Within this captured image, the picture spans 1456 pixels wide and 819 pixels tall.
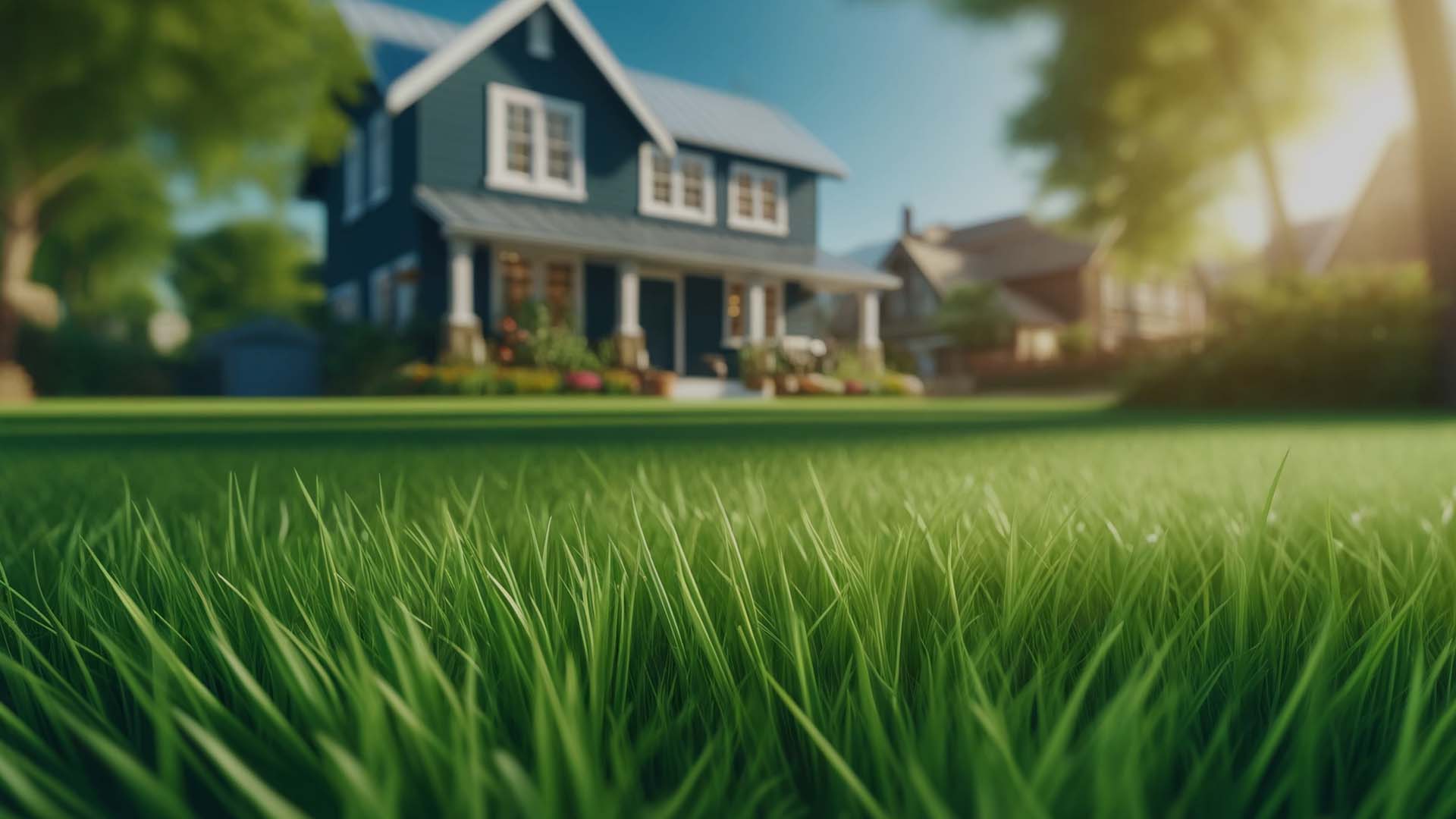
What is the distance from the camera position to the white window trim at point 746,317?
1933 centimetres

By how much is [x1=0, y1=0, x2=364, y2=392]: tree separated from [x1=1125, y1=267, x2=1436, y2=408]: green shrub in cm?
1490

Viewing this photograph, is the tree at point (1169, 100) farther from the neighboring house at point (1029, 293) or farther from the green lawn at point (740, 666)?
the green lawn at point (740, 666)

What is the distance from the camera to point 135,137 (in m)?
15.0

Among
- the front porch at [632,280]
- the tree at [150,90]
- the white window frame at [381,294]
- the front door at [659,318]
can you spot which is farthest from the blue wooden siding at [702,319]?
the tree at [150,90]

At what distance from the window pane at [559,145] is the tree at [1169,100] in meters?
7.88

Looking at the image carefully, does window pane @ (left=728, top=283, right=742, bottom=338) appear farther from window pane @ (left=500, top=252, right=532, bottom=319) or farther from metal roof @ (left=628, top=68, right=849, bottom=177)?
window pane @ (left=500, top=252, right=532, bottom=319)

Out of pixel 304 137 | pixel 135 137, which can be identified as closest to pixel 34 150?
pixel 135 137

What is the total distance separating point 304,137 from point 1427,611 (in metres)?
18.4

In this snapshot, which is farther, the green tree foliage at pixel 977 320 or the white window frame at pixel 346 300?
the green tree foliage at pixel 977 320

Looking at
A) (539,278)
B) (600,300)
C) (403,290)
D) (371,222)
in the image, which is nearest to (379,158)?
(371,222)

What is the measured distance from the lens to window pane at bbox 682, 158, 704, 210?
63.5 ft

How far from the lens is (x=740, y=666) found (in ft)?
2.07

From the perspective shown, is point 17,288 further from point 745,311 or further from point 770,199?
point 770,199

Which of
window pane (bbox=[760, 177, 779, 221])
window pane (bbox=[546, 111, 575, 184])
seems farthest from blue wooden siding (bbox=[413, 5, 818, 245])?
window pane (bbox=[760, 177, 779, 221])
